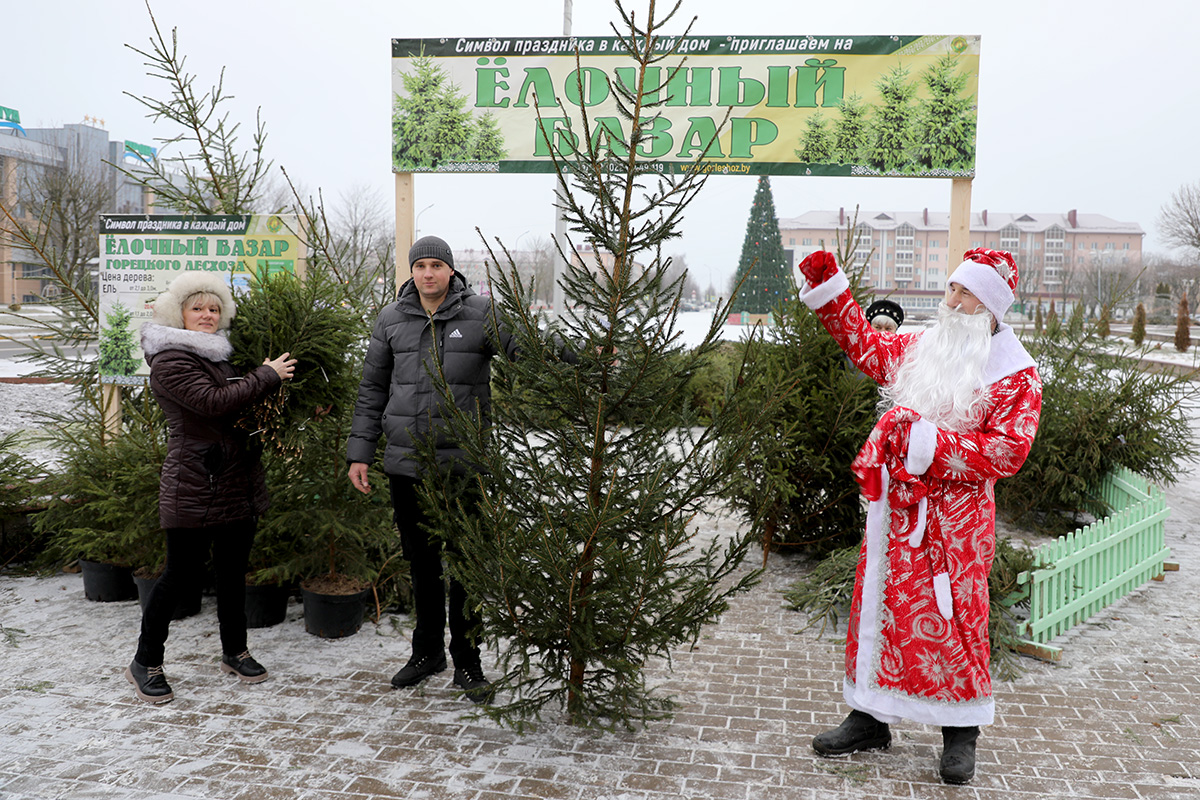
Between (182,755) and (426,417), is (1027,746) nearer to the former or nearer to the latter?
(426,417)

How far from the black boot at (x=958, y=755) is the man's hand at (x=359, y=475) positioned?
2.94 m

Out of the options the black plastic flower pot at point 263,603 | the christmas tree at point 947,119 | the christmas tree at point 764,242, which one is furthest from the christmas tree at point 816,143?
the christmas tree at point 764,242

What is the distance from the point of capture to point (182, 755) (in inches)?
138

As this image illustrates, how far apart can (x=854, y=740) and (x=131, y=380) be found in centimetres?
526

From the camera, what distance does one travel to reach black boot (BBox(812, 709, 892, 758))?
3604 mm

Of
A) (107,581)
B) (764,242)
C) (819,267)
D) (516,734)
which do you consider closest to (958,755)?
(516,734)

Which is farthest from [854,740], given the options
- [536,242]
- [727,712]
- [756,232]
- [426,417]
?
[756,232]

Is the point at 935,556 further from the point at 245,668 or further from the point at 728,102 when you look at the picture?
the point at 728,102

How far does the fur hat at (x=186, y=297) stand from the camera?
162 inches

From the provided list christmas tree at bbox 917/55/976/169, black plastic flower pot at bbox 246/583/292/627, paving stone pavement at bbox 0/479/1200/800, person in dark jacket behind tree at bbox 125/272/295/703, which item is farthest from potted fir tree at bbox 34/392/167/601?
christmas tree at bbox 917/55/976/169

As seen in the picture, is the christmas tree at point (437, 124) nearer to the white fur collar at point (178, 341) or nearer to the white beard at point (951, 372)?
the white fur collar at point (178, 341)

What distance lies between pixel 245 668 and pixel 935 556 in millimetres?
3496

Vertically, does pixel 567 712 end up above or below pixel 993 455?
below

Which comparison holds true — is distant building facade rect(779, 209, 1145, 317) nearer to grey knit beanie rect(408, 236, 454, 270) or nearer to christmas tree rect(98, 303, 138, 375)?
christmas tree rect(98, 303, 138, 375)
